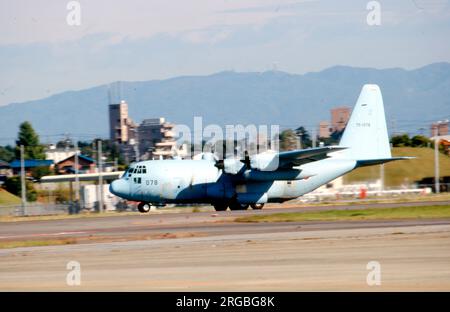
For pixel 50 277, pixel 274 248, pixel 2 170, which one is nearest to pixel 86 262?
pixel 50 277

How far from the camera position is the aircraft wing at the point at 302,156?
48.1 metres

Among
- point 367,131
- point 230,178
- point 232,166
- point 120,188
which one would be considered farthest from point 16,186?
point 367,131

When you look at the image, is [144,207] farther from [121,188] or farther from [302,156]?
[302,156]

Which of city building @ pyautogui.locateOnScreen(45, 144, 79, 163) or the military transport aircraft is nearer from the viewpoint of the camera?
the military transport aircraft

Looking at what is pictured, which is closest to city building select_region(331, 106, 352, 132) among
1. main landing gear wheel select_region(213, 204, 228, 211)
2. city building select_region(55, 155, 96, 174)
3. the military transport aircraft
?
city building select_region(55, 155, 96, 174)

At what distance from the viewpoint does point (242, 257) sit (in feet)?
73.5

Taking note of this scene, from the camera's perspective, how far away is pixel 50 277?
64.2ft

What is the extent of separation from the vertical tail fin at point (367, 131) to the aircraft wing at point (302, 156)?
A: 13.3 ft

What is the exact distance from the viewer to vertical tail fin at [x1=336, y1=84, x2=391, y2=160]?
179ft

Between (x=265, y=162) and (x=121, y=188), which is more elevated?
(x=265, y=162)

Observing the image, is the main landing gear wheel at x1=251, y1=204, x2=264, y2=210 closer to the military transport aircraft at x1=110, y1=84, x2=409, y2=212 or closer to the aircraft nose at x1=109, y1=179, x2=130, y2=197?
the military transport aircraft at x1=110, y1=84, x2=409, y2=212

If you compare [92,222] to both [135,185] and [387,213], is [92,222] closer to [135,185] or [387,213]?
[135,185]

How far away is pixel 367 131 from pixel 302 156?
757 cm

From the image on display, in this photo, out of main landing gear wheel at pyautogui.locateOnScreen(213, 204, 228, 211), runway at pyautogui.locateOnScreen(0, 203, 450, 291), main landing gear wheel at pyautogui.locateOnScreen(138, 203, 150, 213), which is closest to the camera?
runway at pyautogui.locateOnScreen(0, 203, 450, 291)
